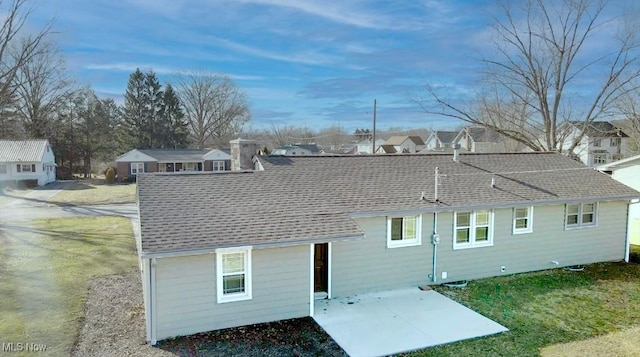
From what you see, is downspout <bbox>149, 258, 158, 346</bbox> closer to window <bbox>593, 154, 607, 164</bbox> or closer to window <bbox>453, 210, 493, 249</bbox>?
window <bbox>453, 210, 493, 249</bbox>

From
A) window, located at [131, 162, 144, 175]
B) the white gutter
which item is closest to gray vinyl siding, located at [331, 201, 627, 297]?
the white gutter

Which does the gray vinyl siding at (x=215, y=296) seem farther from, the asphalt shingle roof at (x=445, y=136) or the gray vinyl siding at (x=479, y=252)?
Result: the asphalt shingle roof at (x=445, y=136)

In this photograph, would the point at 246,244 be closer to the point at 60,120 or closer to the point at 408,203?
the point at 408,203

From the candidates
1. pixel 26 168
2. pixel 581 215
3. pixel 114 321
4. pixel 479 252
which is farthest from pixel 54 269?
pixel 26 168

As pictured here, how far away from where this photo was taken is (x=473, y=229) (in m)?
11.9

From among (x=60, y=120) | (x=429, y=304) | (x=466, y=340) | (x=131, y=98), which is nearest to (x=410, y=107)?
(x=429, y=304)

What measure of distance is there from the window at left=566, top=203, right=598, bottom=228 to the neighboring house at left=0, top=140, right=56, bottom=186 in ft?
146

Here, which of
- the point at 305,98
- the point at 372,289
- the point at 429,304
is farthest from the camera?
the point at 305,98

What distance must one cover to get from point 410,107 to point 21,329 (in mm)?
21217

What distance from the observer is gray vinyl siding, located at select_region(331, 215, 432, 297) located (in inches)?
412

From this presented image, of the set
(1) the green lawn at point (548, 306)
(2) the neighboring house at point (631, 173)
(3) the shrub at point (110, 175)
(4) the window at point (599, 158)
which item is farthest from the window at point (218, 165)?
(4) the window at point (599, 158)

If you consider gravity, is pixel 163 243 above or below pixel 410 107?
below

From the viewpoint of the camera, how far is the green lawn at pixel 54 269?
28.5ft

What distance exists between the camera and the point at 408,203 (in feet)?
36.9
